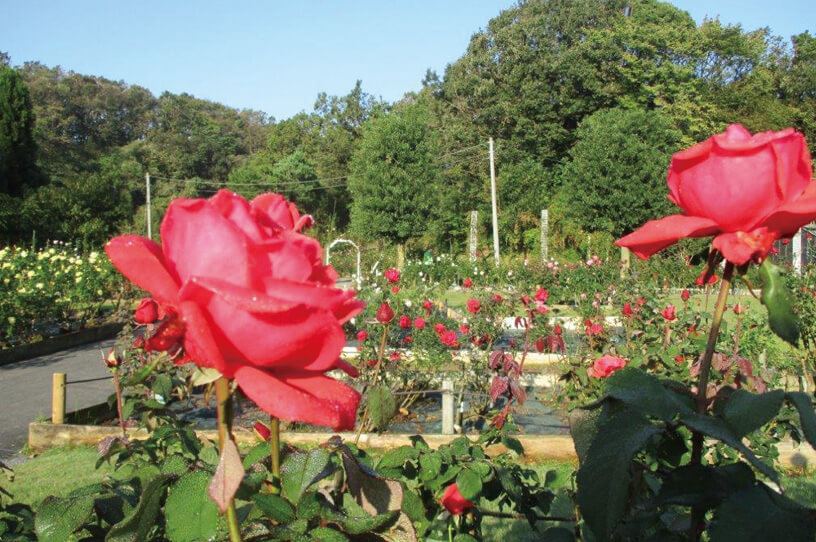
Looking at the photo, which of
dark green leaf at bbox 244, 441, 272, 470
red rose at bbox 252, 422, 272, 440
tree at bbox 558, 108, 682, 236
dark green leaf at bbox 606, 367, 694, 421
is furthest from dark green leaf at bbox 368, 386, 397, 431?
tree at bbox 558, 108, 682, 236

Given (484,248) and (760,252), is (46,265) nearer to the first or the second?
(760,252)

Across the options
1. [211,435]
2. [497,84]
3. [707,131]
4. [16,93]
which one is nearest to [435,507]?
[211,435]

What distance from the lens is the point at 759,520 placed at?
1.57ft

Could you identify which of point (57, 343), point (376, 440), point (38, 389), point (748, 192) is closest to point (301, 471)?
point (748, 192)

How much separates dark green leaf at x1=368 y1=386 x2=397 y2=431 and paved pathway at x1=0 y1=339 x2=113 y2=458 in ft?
12.0

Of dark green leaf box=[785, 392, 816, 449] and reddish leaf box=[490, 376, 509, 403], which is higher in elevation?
dark green leaf box=[785, 392, 816, 449]

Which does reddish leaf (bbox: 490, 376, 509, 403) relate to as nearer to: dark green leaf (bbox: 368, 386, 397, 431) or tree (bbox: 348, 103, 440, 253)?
dark green leaf (bbox: 368, 386, 397, 431)

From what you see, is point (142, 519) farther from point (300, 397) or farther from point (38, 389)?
point (38, 389)

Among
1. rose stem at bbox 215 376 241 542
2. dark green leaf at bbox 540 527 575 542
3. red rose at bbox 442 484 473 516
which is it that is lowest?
red rose at bbox 442 484 473 516

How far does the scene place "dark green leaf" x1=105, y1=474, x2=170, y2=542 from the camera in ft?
1.81

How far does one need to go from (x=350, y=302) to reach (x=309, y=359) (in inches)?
2.0

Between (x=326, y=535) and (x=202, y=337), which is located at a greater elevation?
(x=202, y=337)

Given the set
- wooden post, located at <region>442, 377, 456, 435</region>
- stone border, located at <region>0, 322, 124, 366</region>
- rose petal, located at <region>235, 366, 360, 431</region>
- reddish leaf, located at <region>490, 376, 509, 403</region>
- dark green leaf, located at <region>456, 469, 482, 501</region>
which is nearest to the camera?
rose petal, located at <region>235, 366, 360, 431</region>

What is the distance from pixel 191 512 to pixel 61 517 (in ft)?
0.77
